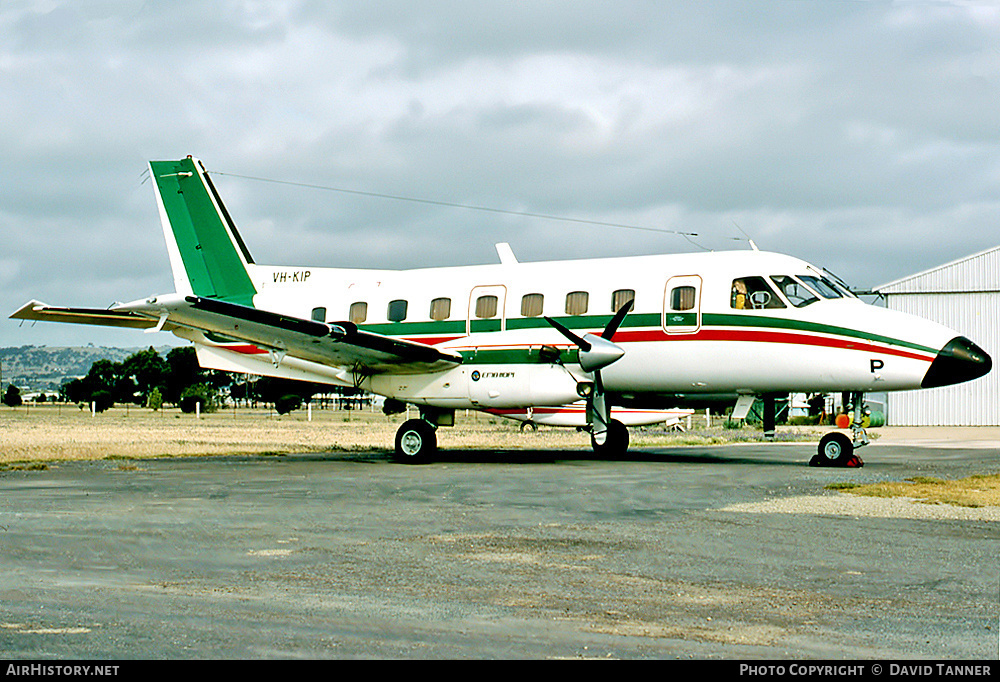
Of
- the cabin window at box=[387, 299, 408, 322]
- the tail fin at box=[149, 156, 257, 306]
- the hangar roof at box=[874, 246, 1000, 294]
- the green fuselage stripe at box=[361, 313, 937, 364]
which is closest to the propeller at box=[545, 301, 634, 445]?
the green fuselage stripe at box=[361, 313, 937, 364]

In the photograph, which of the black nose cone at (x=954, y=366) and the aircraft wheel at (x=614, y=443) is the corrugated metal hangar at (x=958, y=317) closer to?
the aircraft wheel at (x=614, y=443)

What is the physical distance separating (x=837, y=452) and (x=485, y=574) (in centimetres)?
1210

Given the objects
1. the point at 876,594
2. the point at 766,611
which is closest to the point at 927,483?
the point at 876,594

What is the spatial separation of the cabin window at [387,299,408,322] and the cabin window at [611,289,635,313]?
5.07 meters

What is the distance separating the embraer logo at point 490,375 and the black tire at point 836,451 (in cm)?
618

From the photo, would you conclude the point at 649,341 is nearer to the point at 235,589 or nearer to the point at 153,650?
the point at 235,589

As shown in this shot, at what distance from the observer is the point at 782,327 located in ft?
58.4

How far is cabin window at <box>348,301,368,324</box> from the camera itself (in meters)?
22.2

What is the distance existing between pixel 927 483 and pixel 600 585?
9.70 m

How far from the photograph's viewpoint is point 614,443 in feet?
71.7

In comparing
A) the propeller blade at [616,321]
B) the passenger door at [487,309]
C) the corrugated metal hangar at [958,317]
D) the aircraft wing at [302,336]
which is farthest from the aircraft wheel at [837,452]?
the corrugated metal hangar at [958,317]

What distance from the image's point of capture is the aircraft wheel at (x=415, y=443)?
19766 mm

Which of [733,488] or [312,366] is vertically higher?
[312,366]
